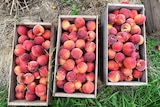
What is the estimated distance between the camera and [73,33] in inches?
65.7

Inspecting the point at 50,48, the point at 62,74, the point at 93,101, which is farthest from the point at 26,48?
the point at 93,101

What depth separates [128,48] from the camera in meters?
1.60

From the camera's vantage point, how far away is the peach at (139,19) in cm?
167

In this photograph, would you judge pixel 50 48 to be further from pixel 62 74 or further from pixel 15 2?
pixel 15 2

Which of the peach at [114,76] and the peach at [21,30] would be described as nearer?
the peach at [114,76]

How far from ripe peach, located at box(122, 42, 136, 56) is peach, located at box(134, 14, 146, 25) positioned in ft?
0.61

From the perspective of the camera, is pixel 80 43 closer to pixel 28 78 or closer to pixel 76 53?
pixel 76 53

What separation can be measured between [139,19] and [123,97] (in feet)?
2.04

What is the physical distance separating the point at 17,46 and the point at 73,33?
1.37 feet

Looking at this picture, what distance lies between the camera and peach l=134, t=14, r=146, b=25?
5.49ft

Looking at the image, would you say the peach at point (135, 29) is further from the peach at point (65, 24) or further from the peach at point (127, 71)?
the peach at point (65, 24)

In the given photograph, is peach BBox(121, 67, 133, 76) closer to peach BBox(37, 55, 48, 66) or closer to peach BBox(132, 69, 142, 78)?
peach BBox(132, 69, 142, 78)

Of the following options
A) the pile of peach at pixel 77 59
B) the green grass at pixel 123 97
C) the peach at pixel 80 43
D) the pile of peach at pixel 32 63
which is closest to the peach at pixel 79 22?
→ the pile of peach at pixel 77 59

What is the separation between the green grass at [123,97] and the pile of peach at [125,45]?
9.2 inches
